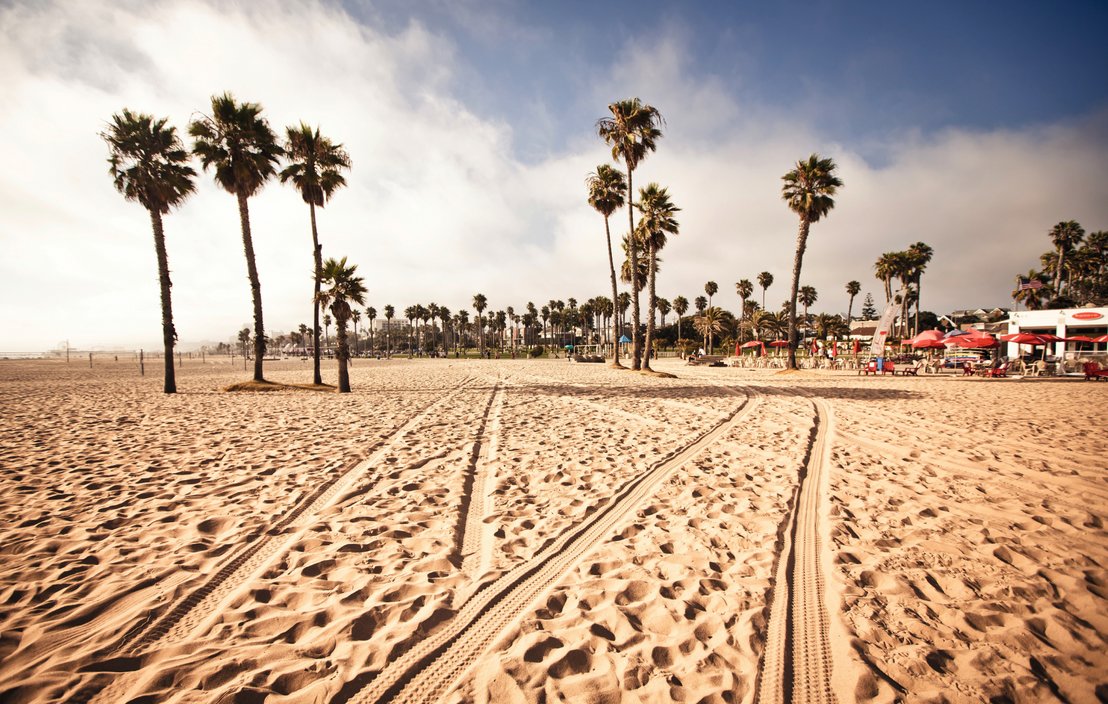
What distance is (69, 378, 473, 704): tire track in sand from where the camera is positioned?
250 cm

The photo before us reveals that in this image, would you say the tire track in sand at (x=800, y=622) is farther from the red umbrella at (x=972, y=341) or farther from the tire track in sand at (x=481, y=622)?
the red umbrella at (x=972, y=341)

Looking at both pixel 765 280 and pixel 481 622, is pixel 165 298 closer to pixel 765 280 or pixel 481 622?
pixel 481 622

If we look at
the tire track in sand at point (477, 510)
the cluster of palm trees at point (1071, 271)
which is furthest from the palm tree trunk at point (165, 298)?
the cluster of palm trees at point (1071, 271)

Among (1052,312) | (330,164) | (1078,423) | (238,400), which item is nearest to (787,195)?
(1078,423)

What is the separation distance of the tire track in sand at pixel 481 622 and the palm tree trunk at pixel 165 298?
71.1 feet

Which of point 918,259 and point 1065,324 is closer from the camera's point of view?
point 1065,324

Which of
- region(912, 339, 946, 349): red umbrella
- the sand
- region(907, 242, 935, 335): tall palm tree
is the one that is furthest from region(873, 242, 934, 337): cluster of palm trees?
the sand

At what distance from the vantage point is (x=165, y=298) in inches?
765

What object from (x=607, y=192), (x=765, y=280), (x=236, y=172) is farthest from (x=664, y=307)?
(x=236, y=172)

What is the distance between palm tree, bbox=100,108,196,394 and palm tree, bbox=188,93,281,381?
3.75 feet

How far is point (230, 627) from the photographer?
9.97 ft

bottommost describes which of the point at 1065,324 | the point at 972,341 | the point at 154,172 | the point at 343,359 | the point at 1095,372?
the point at 1095,372

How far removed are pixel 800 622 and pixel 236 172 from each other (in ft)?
81.6

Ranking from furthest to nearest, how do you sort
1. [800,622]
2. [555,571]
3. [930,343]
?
[930,343]
[555,571]
[800,622]
